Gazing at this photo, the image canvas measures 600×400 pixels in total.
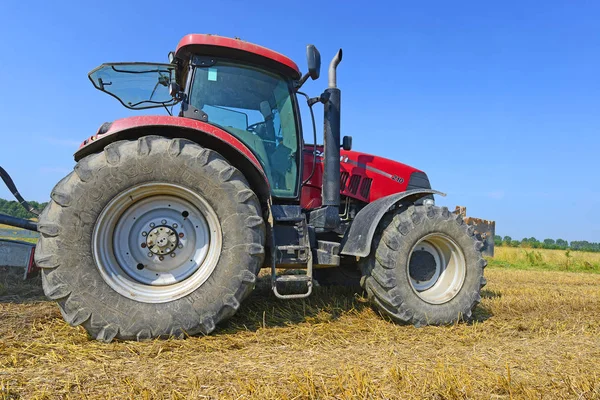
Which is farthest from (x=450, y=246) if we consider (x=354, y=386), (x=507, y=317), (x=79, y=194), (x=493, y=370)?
(x=79, y=194)

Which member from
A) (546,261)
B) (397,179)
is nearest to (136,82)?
(397,179)

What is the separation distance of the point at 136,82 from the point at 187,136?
5.41 ft

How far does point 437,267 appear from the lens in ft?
12.6

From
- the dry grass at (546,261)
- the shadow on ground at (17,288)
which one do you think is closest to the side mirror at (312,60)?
the shadow on ground at (17,288)

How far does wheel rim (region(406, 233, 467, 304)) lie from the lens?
146 inches

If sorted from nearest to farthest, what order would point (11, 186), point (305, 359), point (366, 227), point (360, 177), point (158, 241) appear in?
point (305, 359)
point (158, 241)
point (366, 227)
point (11, 186)
point (360, 177)

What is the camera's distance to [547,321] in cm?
376

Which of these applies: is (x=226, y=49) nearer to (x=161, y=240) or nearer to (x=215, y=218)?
(x=215, y=218)

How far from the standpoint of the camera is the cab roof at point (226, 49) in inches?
132

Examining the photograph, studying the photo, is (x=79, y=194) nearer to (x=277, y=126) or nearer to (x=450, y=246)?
(x=277, y=126)

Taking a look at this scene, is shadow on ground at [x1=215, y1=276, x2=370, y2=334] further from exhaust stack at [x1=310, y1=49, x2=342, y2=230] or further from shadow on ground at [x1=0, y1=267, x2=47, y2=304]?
shadow on ground at [x1=0, y1=267, x2=47, y2=304]

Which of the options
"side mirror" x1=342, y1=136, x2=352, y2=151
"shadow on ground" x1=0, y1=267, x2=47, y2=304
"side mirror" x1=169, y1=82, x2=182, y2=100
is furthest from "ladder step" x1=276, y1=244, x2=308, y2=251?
"shadow on ground" x1=0, y1=267, x2=47, y2=304

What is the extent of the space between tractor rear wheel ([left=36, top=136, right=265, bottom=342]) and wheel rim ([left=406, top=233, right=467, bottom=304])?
1656 mm

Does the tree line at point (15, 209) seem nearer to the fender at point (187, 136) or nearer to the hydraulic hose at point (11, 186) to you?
the hydraulic hose at point (11, 186)
